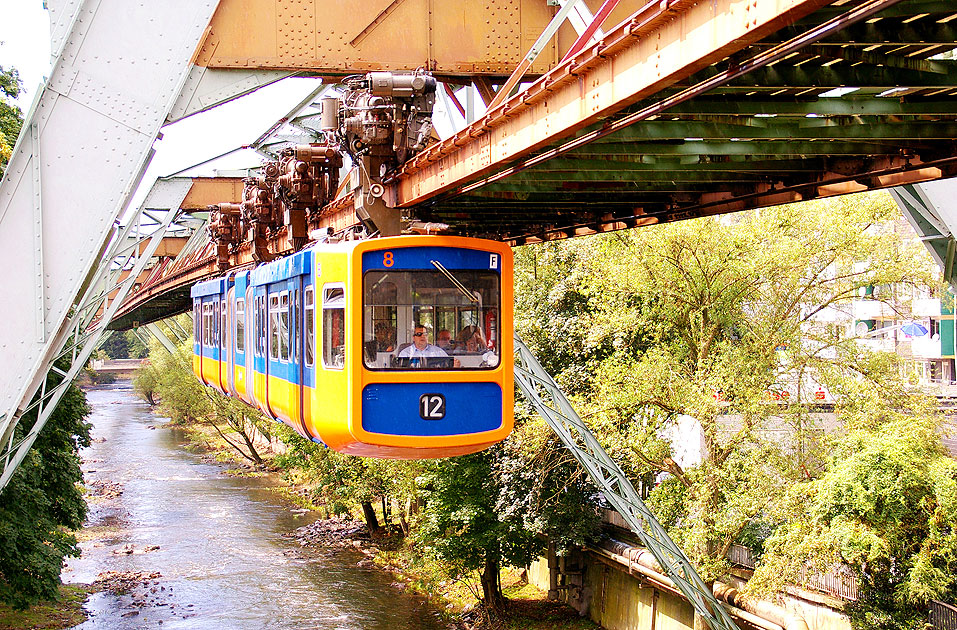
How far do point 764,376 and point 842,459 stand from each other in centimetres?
194

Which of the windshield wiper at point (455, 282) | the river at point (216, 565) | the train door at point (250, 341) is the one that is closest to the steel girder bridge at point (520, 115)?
the windshield wiper at point (455, 282)

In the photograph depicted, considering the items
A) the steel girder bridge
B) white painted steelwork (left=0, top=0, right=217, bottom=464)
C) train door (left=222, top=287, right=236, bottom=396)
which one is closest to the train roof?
train door (left=222, top=287, right=236, bottom=396)

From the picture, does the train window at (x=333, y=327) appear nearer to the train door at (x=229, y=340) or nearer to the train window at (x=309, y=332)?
the train window at (x=309, y=332)

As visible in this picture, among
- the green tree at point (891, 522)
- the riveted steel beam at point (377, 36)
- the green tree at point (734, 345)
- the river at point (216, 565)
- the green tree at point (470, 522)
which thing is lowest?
the river at point (216, 565)

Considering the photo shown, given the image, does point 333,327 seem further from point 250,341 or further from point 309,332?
point 250,341

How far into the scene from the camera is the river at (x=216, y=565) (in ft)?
74.1

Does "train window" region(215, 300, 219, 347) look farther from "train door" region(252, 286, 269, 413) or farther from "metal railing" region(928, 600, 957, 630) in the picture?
"metal railing" region(928, 600, 957, 630)

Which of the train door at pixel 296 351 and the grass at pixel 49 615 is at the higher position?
the train door at pixel 296 351

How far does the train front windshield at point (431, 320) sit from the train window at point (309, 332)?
970mm

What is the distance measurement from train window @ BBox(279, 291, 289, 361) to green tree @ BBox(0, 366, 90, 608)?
804 cm

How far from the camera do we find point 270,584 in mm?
25141

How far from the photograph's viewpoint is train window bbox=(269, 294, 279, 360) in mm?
10695

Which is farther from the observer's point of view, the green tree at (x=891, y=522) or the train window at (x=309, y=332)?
the green tree at (x=891, y=522)

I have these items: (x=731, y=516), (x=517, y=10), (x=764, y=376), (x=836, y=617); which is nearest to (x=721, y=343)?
(x=764, y=376)
